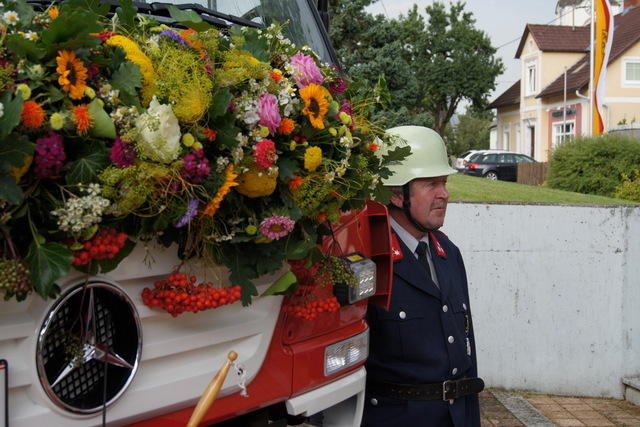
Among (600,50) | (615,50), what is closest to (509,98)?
(615,50)

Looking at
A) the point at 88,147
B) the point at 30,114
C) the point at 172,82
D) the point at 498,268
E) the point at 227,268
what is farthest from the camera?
the point at 498,268

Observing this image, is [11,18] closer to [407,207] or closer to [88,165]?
[88,165]

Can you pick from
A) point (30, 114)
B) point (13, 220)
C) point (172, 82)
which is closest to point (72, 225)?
point (13, 220)

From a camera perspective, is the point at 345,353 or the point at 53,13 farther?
the point at 345,353

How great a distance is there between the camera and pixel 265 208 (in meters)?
2.22

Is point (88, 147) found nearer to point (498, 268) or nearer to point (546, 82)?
point (498, 268)

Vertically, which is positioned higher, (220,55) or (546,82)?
(546,82)

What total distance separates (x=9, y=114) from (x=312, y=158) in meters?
0.91

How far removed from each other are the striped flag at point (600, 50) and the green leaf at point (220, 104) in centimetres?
1833

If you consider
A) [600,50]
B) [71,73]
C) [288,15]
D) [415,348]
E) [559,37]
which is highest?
[559,37]

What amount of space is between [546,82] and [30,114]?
43.9 metres

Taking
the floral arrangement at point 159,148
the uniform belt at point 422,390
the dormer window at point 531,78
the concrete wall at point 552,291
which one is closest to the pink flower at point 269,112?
the floral arrangement at point 159,148

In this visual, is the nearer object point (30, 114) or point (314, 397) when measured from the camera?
point (30, 114)

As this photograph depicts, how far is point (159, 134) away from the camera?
6.10 feet
